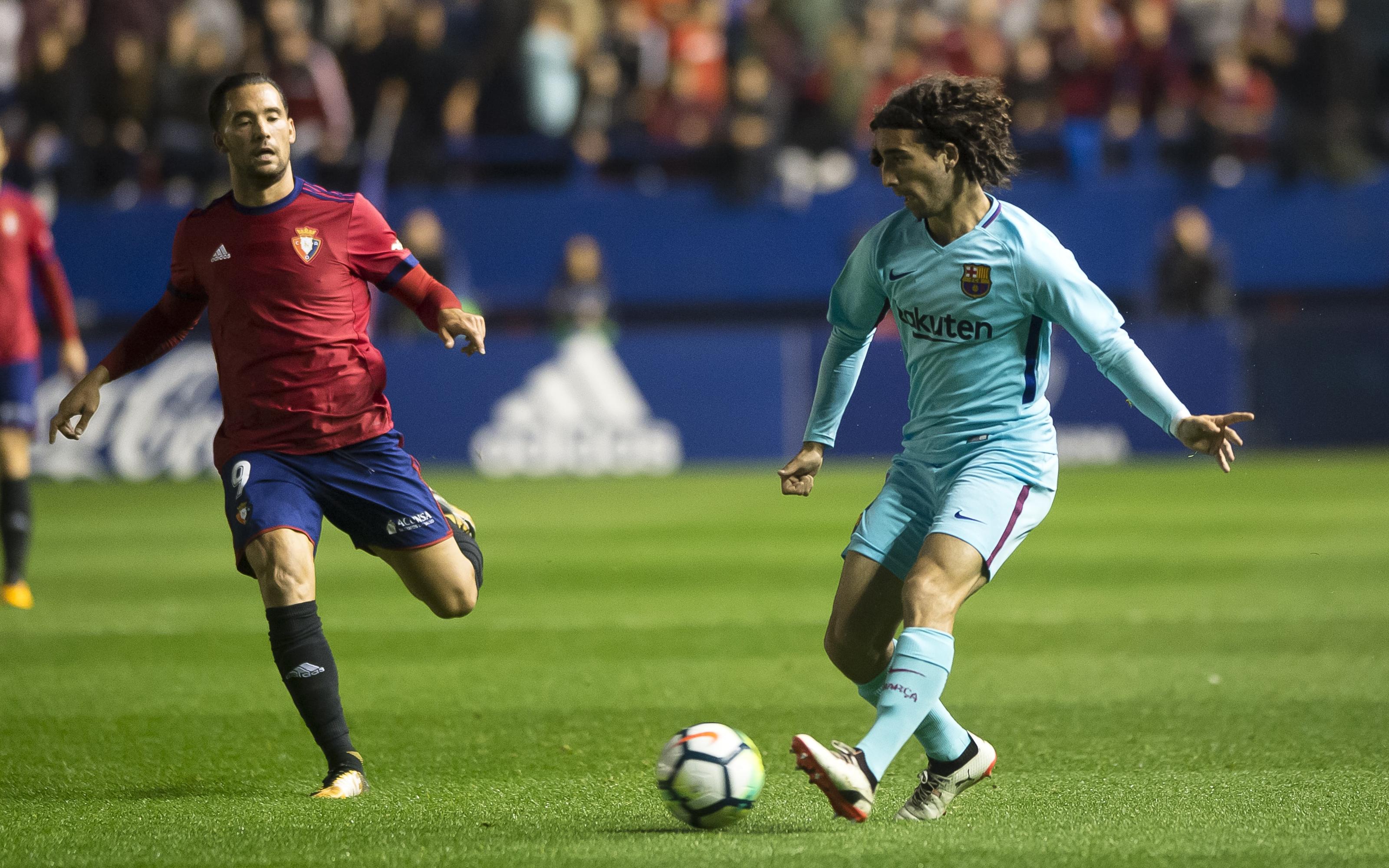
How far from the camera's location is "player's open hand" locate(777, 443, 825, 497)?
206 inches

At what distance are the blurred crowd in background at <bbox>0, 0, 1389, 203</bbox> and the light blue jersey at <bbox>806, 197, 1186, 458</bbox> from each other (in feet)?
46.9

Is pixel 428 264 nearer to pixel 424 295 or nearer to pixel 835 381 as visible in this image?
pixel 424 295

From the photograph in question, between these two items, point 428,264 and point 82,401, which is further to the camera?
point 428,264

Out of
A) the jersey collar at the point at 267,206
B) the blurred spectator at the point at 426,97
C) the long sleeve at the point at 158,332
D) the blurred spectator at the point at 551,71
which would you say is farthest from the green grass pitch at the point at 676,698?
the blurred spectator at the point at 551,71

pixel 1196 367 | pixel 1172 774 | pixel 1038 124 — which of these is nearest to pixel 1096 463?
pixel 1196 367

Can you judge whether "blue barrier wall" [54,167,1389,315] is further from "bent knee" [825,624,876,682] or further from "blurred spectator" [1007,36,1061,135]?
"bent knee" [825,624,876,682]

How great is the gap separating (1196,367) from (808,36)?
6.09 meters

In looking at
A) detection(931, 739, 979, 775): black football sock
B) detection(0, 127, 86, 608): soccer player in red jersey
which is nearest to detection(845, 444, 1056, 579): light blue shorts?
detection(931, 739, 979, 775): black football sock

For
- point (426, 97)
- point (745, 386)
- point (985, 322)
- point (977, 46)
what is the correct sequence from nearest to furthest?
point (985, 322) < point (745, 386) < point (977, 46) < point (426, 97)

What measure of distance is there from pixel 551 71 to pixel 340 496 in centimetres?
1486

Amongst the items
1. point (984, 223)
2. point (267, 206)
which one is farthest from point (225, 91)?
point (984, 223)

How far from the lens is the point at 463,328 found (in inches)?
216

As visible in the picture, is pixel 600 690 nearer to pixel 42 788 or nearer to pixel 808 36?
pixel 42 788

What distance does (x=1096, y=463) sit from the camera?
18.1 m
